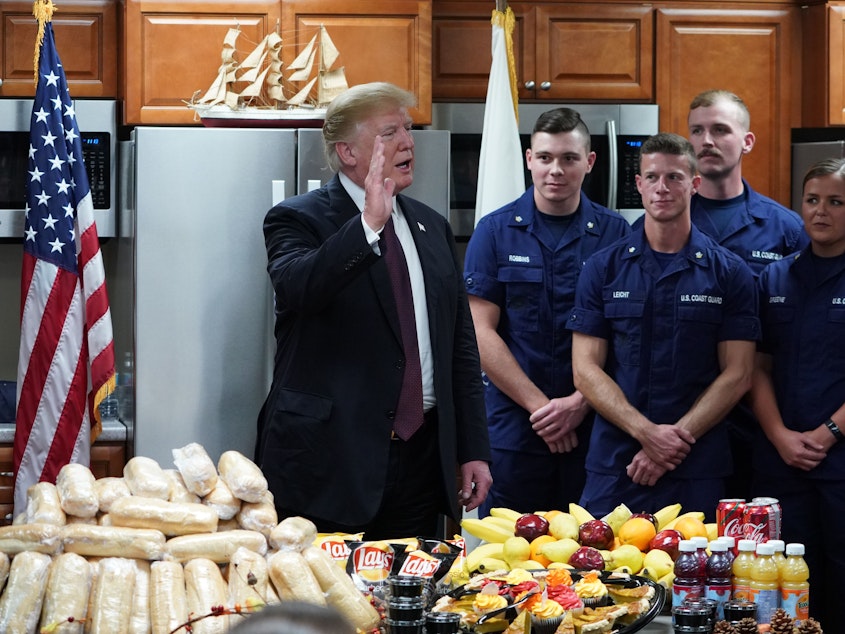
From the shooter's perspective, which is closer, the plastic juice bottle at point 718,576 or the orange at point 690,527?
the plastic juice bottle at point 718,576

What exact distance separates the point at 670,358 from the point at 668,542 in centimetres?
107

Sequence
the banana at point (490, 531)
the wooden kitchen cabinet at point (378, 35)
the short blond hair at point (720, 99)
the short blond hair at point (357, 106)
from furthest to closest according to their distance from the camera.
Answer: the wooden kitchen cabinet at point (378, 35)
the short blond hair at point (720, 99)
the short blond hair at point (357, 106)
the banana at point (490, 531)

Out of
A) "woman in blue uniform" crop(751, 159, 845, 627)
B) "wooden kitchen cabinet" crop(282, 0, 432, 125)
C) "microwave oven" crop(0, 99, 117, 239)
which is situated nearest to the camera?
"woman in blue uniform" crop(751, 159, 845, 627)

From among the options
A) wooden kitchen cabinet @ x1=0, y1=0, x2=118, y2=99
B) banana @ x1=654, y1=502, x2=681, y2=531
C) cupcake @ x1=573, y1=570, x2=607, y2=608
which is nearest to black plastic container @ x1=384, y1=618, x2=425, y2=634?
cupcake @ x1=573, y1=570, x2=607, y2=608

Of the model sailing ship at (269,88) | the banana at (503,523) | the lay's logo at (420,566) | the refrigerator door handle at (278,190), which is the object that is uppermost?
the model sailing ship at (269,88)

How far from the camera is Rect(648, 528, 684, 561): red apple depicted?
241cm

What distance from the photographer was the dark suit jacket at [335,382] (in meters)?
2.71

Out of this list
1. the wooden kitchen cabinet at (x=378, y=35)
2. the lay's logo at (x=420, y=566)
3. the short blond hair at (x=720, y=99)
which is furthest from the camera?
the wooden kitchen cabinet at (x=378, y=35)

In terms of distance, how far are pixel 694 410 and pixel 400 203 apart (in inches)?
41.2

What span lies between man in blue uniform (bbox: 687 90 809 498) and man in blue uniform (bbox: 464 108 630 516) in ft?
1.11

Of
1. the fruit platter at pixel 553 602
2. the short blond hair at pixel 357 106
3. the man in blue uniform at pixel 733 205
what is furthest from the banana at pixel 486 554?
the man in blue uniform at pixel 733 205

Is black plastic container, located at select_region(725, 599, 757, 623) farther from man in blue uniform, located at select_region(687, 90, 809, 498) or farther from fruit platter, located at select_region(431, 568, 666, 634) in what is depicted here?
man in blue uniform, located at select_region(687, 90, 809, 498)

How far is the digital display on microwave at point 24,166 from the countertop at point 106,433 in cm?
76

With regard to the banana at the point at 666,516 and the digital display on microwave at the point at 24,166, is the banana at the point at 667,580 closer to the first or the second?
the banana at the point at 666,516
